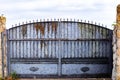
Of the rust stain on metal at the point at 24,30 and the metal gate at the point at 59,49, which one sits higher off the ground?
the rust stain on metal at the point at 24,30

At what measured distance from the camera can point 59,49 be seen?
14.8m

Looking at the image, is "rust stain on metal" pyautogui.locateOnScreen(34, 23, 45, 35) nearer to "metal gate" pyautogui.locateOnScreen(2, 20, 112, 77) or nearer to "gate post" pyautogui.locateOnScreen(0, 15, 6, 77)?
"metal gate" pyautogui.locateOnScreen(2, 20, 112, 77)

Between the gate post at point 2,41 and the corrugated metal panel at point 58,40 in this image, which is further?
the corrugated metal panel at point 58,40

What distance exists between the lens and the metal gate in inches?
579

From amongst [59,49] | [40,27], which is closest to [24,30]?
[40,27]

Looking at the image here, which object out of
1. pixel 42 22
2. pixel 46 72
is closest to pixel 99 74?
pixel 46 72

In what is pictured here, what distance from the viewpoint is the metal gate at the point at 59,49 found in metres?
14.7

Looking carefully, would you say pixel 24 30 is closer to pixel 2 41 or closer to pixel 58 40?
pixel 2 41

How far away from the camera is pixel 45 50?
48.7ft

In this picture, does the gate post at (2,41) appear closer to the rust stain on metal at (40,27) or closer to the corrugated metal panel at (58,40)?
the corrugated metal panel at (58,40)

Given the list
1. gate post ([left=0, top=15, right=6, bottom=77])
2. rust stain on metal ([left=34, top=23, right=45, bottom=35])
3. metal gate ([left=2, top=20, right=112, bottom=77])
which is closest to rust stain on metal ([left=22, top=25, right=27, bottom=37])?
metal gate ([left=2, top=20, right=112, bottom=77])

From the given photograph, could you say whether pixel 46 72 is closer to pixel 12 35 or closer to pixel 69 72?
pixel 69 72

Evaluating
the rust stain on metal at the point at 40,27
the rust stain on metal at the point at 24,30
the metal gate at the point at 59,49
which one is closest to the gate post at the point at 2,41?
the metal gate at the point at 59,49

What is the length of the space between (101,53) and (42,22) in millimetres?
2754
